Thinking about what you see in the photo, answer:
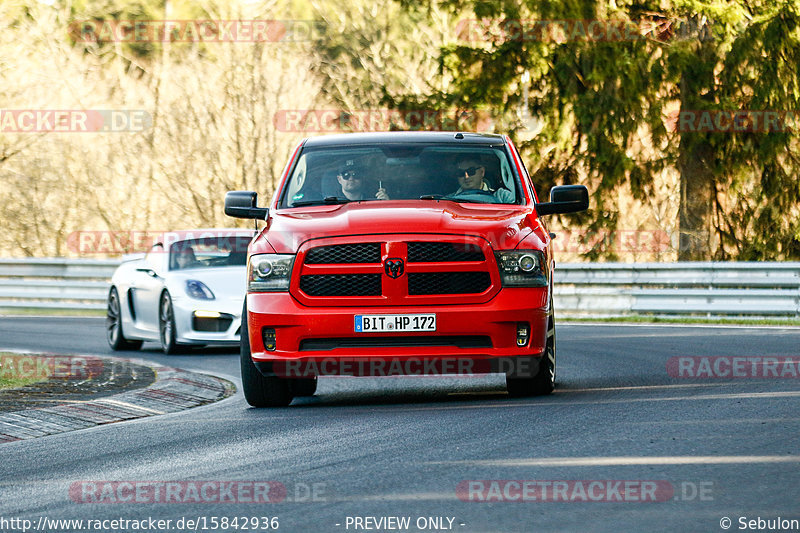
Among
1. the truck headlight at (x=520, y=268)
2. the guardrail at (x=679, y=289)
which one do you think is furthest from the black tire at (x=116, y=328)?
the truck headlight at (x=520, y=268)

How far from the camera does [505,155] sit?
11086 mm

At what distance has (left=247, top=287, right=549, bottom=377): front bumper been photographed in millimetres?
9336

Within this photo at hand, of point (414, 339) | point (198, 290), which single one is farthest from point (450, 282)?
point (198, 290)

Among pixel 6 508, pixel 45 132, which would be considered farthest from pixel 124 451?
pixel 45 132

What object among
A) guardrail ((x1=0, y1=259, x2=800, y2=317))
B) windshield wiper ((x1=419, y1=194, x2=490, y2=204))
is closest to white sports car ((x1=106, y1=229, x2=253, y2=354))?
windshield wiper ((x1=419, y1=194, x2=490, y2=204))

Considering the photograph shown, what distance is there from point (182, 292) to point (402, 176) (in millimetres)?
5533

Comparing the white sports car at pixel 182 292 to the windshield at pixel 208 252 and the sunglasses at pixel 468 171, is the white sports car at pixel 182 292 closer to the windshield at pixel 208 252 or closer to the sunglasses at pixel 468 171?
the windshield at pixel 208 252

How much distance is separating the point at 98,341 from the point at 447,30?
21931mm

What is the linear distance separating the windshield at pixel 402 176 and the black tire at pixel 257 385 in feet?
4.10

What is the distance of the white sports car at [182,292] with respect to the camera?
15295mm

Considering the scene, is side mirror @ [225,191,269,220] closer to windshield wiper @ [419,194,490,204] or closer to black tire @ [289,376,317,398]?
windshield wiper @ [419,194,490,204]

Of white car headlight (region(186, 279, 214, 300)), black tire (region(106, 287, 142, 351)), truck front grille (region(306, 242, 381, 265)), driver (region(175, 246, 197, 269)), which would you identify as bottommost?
black tire (region(106, 287, 142, 351))

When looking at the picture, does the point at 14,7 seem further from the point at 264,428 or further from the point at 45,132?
the point at 264,428

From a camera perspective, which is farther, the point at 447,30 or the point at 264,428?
the point at 447,30
